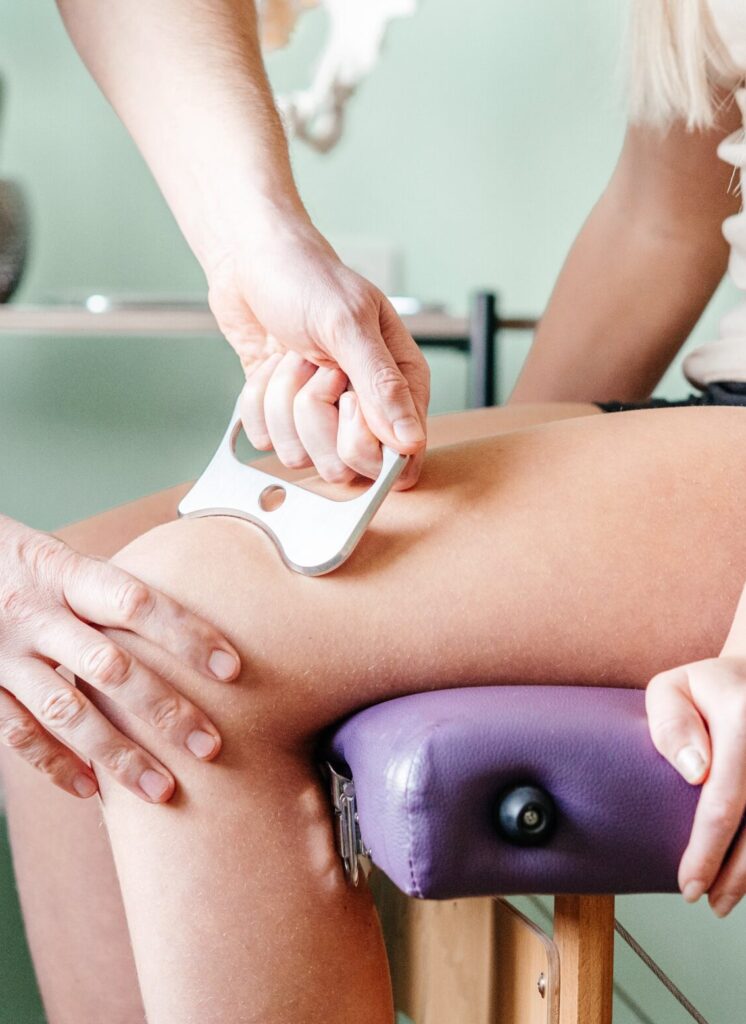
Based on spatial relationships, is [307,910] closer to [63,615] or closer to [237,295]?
[63,615]

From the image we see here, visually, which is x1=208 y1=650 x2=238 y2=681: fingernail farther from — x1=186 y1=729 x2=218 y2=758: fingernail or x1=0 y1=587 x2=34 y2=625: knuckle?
x1=0 y1=587 x2=34 y2=625: knuckle

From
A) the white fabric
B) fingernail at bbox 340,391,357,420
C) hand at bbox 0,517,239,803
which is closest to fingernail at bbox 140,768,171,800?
hand at bbox 0,517,239,803

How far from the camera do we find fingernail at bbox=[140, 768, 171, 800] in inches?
19.8

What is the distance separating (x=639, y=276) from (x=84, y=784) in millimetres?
731

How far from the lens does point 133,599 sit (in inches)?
20.3

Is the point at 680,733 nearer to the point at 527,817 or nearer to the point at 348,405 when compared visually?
the point at 527,817

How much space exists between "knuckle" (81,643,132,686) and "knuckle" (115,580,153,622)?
2 centimetres

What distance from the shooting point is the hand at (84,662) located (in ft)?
1.65

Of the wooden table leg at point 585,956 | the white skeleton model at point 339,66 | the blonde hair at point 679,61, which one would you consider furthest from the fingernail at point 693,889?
the white skeleton model at point 339,66

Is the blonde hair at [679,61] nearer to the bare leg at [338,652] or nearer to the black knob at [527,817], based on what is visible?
the bare leg at [338,652]

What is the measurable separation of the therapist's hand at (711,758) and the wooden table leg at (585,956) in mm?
102

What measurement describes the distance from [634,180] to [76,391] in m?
1.02

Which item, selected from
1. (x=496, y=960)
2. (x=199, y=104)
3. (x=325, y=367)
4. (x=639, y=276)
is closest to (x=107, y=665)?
(x=325, y=367)

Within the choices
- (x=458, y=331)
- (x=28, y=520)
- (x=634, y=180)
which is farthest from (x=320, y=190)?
(x=634, y=180)
